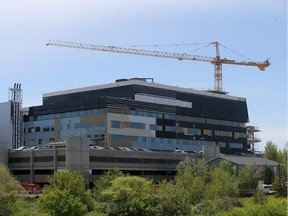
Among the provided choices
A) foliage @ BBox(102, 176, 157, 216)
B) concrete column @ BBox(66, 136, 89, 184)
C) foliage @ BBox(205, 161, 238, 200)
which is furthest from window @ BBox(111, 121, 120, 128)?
foliage @ BBox(102, 176, 157, 216)

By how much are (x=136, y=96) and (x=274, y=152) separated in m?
43.7

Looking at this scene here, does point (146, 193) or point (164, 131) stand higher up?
point (164, 131)

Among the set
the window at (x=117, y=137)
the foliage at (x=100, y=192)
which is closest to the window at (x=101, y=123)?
the window at (x=117, y=137)

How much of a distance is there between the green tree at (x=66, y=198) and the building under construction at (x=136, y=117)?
50.5 meters

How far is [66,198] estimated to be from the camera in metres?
66.8

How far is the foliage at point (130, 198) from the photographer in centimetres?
6962

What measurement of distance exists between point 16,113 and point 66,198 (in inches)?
2792

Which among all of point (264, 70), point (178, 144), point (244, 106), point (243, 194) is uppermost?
point (264, 70)

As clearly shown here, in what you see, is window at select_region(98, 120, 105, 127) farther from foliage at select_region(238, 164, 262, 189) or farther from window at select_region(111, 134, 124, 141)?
foliage at select_region(238, 164, 262, 189)

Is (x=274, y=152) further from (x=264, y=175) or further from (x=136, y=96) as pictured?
(x=136, y=96)

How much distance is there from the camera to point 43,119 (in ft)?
446

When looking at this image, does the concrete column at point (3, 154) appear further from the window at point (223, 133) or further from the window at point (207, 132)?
the window at point (223, 133)

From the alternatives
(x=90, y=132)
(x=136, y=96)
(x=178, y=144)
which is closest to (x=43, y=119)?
(x=90, y=132)

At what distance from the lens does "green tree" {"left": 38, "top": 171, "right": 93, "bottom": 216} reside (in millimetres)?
65875
